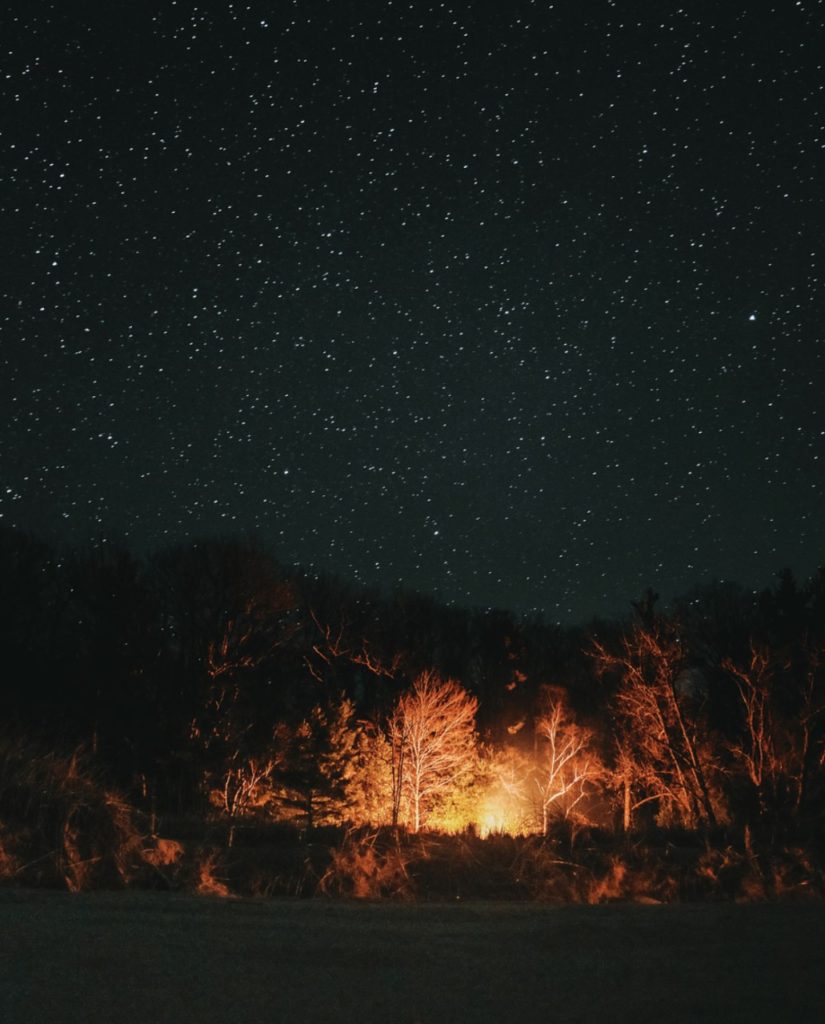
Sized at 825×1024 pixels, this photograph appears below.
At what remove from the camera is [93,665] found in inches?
1455

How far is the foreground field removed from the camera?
4.26 metres

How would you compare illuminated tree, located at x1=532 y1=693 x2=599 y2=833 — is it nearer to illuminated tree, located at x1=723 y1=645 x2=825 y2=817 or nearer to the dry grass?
illuminated tree, located at x1=723 y1=645 x2=825 y2=817

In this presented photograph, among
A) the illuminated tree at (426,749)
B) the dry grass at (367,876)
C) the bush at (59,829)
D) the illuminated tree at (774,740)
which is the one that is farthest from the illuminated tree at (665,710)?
the bush at (59,829)

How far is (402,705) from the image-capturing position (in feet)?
116

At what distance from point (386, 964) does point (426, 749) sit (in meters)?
30.4

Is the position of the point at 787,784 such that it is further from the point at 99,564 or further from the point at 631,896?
the point at 99,564

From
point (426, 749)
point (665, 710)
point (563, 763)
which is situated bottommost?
point (563, 763)

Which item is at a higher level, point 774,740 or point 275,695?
point 275,695

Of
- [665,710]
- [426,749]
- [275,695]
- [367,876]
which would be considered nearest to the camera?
[367,876]

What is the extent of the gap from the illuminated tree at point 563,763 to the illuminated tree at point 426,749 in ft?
11.5

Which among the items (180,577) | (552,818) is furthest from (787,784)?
(180,577)

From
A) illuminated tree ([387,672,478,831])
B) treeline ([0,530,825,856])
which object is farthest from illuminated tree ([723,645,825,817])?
illuminated tree ([387,672,478,831])

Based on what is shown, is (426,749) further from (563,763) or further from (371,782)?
(563,763)

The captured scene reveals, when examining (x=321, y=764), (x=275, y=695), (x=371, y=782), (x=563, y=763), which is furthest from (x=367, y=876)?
(x=275, y=695)
